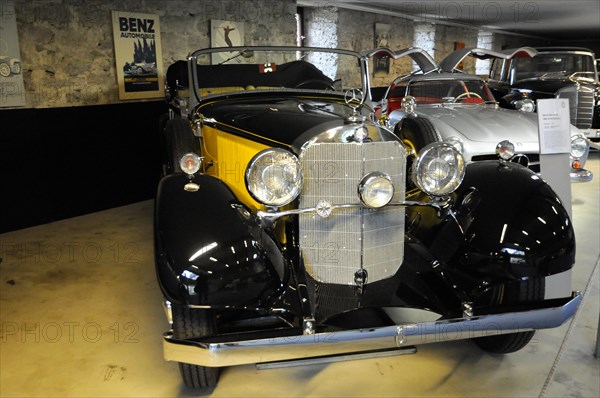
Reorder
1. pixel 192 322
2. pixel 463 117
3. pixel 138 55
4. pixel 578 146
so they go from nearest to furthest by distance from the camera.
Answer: pixel 192 322 → pixel 578 146 → pixel 463 117 → pixel 138 55

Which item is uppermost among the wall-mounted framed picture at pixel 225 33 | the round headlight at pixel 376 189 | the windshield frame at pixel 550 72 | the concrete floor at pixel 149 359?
the wall-mounted framed picture at pixel 225 33

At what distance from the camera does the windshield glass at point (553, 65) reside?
8.69 meters

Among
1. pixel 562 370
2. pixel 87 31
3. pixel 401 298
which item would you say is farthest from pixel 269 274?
pixel 87 31

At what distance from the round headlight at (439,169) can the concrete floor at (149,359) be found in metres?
0.95

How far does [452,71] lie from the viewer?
22.1 feet

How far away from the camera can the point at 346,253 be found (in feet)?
7.04

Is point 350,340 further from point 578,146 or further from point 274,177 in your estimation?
point 578,146

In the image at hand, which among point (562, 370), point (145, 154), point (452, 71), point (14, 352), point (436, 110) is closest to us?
point (562, 370)

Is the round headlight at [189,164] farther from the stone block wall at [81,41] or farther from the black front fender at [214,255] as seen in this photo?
the stone block wall at [81,41]

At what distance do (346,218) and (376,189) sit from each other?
194 mm

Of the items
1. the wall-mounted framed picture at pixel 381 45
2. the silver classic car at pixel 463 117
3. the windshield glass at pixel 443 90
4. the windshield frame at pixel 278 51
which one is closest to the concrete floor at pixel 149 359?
the silver classic car at pixel 463 117

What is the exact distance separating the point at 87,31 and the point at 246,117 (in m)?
3.54

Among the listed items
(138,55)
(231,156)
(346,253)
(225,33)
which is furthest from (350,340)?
(225,33)

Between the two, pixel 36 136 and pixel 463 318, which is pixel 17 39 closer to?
pixel 36 136
